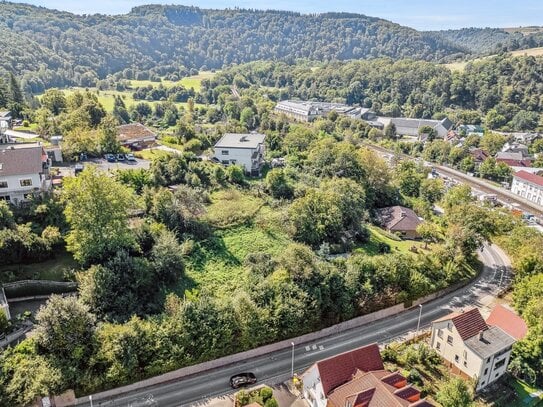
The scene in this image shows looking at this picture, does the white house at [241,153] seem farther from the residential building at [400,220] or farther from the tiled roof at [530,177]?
the tiled roof at [530,177]

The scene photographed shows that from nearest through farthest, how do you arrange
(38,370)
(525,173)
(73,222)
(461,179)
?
(38,370)
(73,222)
(525,173)
(461,179)

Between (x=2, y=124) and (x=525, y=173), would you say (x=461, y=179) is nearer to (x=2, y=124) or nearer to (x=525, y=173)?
(x=525, y=173)

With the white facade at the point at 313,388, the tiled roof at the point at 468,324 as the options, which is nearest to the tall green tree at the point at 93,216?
the white facade at the point at 313,388

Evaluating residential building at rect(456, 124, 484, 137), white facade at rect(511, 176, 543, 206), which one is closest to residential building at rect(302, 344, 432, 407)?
white facade at rect(511, 176, 543, 206)

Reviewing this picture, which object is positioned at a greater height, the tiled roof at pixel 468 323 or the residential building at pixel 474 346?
the tiled roof at pixel 468 323

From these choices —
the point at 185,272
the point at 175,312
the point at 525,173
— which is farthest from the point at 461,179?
the point at 175,312

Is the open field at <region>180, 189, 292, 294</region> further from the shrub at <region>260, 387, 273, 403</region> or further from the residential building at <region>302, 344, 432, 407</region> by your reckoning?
the residential building at <region>302, 344, 432, 407</region>
